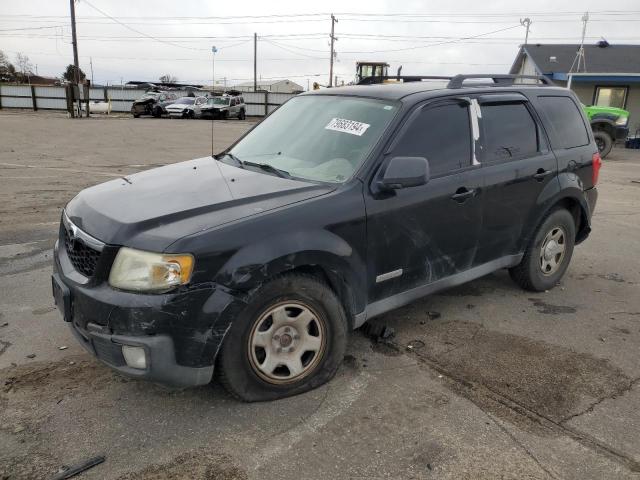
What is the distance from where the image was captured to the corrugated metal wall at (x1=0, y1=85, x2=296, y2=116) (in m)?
39.2

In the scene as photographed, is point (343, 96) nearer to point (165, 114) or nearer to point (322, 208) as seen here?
point (322, 208)

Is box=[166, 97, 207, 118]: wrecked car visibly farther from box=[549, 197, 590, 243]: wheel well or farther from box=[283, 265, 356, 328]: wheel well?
box=[283, 265, 356, 328]: wheel well

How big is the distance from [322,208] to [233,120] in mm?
34564

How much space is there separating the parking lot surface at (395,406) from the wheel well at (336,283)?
46 cm

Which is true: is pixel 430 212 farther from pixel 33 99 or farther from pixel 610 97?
pixel 33 99

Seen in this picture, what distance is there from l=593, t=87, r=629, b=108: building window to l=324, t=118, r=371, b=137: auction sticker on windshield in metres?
28.4

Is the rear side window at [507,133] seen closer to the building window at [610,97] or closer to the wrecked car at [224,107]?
the building window at [610,97]

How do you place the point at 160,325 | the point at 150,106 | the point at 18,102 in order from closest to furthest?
the point at 160,325
the point at 150,106
the point at 18,102

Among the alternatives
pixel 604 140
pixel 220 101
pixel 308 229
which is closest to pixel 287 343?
pixel 308 229

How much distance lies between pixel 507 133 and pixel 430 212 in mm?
1202

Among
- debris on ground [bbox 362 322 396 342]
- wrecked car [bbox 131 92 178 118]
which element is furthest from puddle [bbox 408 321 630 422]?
wrecked car [bbox 131 92 178 118]

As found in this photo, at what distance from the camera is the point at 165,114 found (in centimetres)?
3603

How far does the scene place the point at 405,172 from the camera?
3.23 metres

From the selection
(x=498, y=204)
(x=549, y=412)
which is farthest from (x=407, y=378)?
(x=498, y=204)
